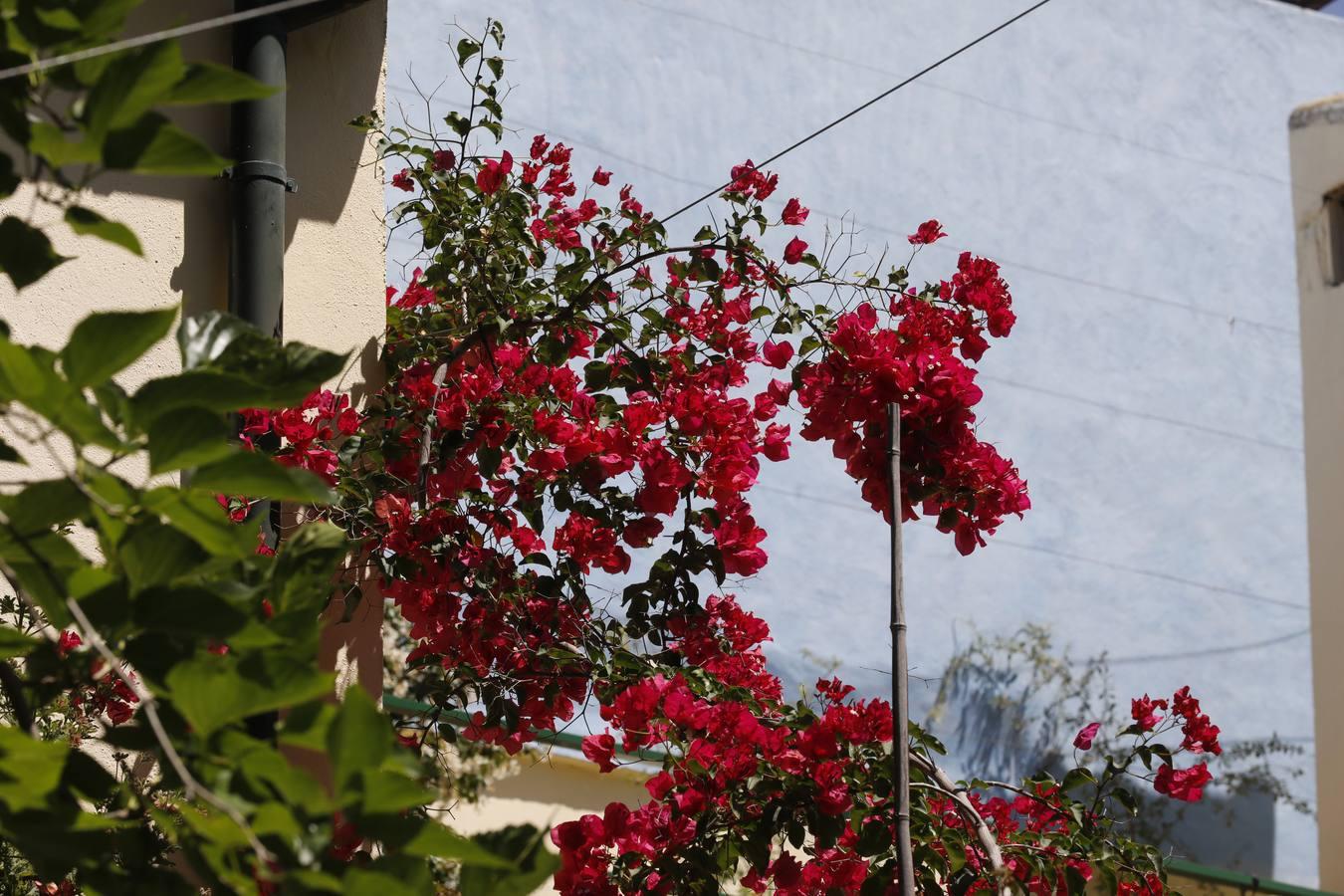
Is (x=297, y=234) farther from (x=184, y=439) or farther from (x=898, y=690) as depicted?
(x=184, y=439)

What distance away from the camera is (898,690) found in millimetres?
2109

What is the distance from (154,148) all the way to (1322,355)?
849 centimetres

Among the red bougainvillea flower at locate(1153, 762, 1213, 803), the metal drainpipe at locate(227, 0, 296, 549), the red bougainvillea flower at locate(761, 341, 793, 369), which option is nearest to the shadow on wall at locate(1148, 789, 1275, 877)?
the red bougainvillea flower at locate(1153, 762, 1213, 803)

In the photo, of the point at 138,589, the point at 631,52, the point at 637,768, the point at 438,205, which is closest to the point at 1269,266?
the point at 631,52

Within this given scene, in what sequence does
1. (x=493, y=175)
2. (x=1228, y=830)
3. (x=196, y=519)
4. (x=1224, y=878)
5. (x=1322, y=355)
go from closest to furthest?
(x=196, y=519)
(x=493, y=175)
(x=1224, y=878)
(x=1228, y=830)
(x=1322, y=355)

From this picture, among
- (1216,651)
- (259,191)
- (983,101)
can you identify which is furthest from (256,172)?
(1216,651)

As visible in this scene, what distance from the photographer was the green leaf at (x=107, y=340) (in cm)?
92

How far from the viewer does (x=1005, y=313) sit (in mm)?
2504

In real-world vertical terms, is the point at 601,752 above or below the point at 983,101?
below

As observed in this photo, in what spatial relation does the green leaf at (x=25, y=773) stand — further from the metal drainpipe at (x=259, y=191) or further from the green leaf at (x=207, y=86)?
the metal drainpipe at (x=259, y=191)

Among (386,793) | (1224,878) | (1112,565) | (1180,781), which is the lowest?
(1224,878)

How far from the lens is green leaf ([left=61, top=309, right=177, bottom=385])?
3.02 ft

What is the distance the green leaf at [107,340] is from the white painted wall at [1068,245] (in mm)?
5712

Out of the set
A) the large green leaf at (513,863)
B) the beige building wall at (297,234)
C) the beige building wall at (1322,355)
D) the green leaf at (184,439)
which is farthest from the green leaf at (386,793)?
the beige building wall at (1322,355)
